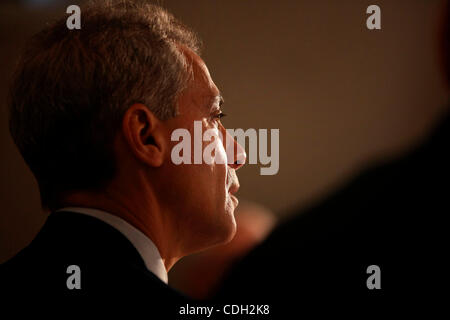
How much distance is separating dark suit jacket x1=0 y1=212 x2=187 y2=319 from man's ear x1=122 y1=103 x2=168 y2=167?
151 mm

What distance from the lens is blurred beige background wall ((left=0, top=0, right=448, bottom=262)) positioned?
1219 millimetres

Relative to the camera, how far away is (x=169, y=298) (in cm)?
76

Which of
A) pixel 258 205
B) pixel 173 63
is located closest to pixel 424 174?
pixel 258 205

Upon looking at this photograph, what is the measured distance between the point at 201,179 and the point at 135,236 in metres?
0.17

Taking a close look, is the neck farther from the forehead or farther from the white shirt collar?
the forehead

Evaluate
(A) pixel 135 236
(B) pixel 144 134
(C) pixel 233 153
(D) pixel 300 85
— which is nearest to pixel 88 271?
(A) pixel 135 236

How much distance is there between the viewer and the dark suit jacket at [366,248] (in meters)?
1.23

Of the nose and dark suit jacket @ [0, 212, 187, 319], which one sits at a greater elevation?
the nose

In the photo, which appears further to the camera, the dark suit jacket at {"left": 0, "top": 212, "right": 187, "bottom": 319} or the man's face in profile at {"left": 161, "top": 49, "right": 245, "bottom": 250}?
the man's face in profile at {"left": 161, "top": 49, "right": 245, "bottom": 250}

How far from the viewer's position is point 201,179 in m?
0.91

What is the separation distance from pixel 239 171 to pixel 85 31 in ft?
1.82

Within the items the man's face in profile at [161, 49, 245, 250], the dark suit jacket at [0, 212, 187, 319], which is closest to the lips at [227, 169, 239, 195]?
the man's face in profile at [161, 49, 245, 250]

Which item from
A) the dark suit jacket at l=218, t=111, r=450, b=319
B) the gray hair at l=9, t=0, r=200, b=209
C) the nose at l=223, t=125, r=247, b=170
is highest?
the gray hair at l=9, t=0, r=200, b=209

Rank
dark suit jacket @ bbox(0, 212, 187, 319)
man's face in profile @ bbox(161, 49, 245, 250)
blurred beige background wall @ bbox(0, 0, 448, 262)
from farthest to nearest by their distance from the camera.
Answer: blurred beige background wall @ bbox(0, 0, 448, 262) < man's face in profile @ bbox(161, 49, 245, 250) < dark suit jacket @ bbox(0, 212, 187, 319)
